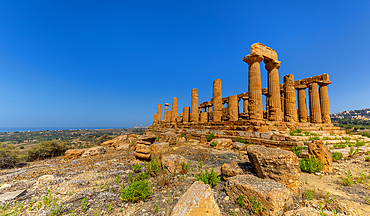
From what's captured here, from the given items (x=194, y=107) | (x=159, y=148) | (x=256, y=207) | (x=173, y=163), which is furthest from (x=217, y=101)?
(x=256, y=207)

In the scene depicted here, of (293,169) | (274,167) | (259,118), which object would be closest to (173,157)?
(274,167)

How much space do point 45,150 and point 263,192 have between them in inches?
634

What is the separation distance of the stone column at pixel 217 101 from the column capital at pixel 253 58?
5077 millimetres

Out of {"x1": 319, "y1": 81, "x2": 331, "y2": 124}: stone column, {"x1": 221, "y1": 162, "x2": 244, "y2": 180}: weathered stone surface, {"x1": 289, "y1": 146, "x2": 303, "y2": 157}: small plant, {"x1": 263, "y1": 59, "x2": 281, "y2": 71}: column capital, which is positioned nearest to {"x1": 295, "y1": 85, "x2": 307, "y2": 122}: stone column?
{"x1": 319, "y1": 81, "x2": 331, "y2": 124}: stone column

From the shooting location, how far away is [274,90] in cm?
1382

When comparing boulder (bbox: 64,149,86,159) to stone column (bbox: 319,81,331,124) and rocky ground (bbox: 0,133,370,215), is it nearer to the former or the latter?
rocky ground (bbox: 0,133,370,215)

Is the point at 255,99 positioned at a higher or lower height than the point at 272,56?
lower

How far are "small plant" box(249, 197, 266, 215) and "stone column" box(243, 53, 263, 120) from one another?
11.4 meters

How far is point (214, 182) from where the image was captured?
3984 millimetres

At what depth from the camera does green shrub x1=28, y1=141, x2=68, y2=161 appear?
11.2 m

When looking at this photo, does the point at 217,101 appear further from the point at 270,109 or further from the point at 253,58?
the point at 253,58

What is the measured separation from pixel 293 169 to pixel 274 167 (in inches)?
17.0

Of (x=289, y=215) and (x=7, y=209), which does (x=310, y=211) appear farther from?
(x=7, y=209)

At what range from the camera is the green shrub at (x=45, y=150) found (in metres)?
11.2
